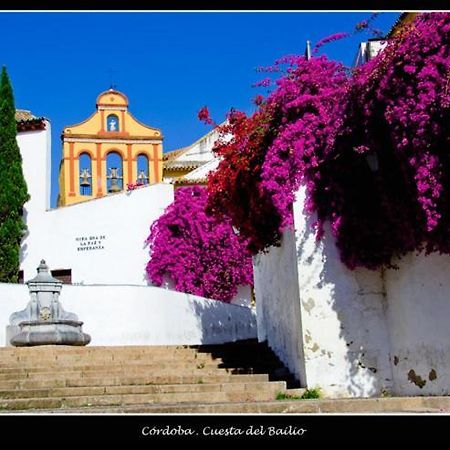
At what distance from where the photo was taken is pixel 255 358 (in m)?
11.9

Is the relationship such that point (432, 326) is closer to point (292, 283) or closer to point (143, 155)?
point (292, 283)

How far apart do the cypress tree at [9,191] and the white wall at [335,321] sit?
14999 millimetres

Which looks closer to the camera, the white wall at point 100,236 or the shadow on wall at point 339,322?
the shadow on wall at point 339,322

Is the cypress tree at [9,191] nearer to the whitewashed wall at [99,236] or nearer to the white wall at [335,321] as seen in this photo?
the whitewashed wall at [99,236]

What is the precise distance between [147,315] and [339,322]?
10208mm

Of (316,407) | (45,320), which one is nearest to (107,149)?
(45,320)

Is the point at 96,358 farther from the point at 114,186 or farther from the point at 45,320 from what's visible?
the point at 114,186

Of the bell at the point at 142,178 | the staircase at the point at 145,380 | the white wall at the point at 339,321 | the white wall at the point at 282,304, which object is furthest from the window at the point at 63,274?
the white wall at the point at 339,321

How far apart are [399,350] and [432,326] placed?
1.99 ft

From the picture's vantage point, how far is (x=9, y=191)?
23.5 metres

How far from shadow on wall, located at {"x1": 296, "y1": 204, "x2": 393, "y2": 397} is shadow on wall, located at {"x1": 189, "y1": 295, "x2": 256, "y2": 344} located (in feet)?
33.5

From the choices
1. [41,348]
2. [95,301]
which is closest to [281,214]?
[41,348]

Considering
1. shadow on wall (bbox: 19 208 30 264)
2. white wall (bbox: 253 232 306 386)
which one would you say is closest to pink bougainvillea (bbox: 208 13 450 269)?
white wall (bbox: 253 232 306 386)

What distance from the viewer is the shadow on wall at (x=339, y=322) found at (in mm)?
9352
